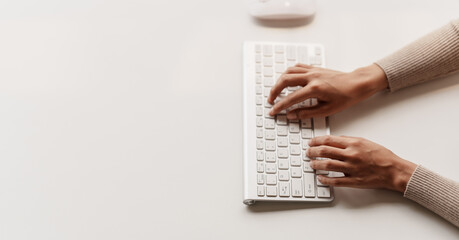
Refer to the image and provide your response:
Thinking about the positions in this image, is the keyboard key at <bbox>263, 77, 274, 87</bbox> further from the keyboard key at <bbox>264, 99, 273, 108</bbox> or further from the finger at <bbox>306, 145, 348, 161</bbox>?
the finger at <bbox>306, 145, 348, 161</bbox>

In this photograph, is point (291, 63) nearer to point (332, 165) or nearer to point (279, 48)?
point (279, 48)

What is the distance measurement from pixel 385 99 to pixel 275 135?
244 mm

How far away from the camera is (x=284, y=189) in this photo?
2.47 feet

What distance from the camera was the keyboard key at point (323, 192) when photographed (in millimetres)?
755

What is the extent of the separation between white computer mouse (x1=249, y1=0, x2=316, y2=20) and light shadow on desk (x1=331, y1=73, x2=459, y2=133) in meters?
0.22

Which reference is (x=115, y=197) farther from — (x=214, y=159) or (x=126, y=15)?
(x=126, y=15)

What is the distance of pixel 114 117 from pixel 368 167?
0.48 meters

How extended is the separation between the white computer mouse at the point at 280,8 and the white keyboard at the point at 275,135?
0.07m

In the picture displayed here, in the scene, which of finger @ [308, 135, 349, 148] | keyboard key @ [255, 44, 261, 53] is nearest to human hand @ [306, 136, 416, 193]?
finger @ [308, 135, 349, 148]

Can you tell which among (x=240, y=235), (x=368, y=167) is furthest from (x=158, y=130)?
(x=368, y=167)

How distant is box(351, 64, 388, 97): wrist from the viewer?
819 mm

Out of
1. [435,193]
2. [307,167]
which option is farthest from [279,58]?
[435,193]

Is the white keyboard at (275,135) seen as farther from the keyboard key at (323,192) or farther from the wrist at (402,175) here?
the wrist at (402,175)

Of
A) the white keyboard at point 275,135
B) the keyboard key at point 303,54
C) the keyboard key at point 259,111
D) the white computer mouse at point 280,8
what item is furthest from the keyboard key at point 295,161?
the white computer mouse at point 280,8
